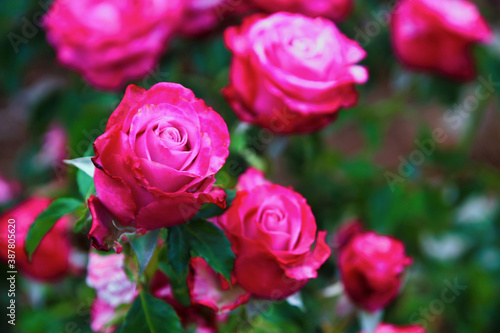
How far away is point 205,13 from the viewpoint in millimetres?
721

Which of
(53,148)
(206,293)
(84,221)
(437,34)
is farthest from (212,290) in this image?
(53,148)

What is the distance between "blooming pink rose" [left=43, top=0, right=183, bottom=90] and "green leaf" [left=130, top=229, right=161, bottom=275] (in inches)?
13.6

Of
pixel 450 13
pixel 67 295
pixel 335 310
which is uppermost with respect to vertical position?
pixel 450 13

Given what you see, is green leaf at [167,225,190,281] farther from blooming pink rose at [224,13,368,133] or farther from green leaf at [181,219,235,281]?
blooming pink rose at [224,13,368,133]

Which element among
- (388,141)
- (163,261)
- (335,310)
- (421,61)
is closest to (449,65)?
(421,61)

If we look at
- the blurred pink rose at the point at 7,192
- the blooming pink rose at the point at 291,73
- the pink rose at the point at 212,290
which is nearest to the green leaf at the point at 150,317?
the pink rose at the point at 212,290

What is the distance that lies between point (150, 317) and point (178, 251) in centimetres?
6

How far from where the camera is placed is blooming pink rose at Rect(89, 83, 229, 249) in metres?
0.35

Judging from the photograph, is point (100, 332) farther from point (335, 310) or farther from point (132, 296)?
point (335, 310)

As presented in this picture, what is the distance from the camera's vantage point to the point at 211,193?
0.37 m

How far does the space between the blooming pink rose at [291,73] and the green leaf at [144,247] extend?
18 cm

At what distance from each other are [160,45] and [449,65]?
396 mm
